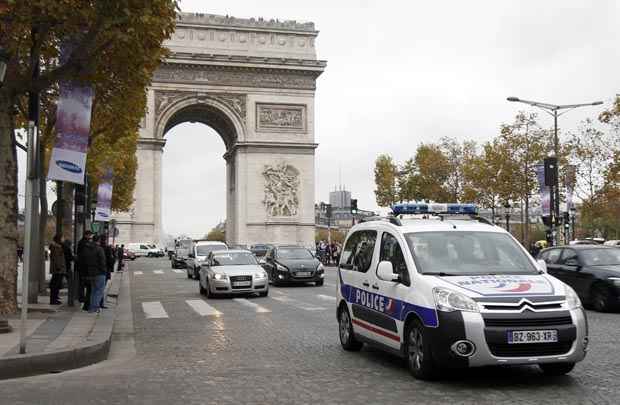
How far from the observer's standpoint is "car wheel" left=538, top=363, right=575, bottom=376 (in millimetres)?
8125

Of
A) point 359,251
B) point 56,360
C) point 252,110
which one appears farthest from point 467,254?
point 252,110

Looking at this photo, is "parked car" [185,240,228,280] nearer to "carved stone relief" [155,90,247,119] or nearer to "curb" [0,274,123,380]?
"curb" [0,274,123,380]

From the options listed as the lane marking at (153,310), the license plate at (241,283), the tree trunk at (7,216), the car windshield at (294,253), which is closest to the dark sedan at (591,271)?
the license plate at (241,283)

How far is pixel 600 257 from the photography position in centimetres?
1738

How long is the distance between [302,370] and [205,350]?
2362mm

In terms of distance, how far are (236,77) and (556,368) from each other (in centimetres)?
4949

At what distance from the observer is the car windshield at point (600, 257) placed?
17.1 m

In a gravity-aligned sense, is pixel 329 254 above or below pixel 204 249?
below

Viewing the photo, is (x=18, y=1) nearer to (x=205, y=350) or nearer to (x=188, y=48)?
(x=205, y=350)

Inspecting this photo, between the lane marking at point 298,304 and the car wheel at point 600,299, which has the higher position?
the car wheel at point 600,299

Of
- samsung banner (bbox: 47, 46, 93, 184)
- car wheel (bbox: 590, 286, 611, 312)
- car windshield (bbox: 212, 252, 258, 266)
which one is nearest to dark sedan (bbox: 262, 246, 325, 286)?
car windshield (bbox: 212, 252, 258, 266)

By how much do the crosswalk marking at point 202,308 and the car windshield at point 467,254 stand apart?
340 inches

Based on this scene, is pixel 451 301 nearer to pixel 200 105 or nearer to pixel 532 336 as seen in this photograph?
pixel 532 336

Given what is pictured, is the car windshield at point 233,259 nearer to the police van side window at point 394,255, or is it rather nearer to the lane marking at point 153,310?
the lane marking at point 153,310
